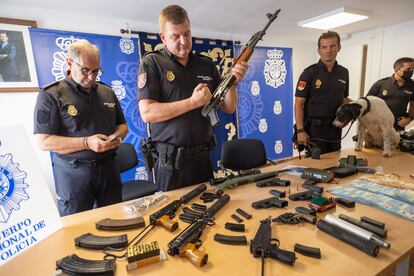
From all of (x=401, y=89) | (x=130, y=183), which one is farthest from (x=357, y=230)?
(x=401, y=89)

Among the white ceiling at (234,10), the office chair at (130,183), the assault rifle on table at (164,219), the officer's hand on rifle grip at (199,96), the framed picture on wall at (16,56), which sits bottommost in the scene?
the office chair at (130,183)

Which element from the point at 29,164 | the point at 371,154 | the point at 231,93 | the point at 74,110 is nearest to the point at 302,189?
the point at 231,93

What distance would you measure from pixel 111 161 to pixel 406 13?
4.57m

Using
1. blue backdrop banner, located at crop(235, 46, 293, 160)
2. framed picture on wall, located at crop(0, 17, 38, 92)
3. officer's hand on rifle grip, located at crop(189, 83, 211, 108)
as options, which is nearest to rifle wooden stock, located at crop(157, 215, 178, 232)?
officer's hand on rifle grip, located at crop(189, 83, 211, 108)

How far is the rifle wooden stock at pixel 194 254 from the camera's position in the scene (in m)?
0.73

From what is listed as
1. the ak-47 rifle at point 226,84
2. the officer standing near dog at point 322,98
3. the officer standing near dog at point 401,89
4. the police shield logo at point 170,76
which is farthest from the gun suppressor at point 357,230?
the officer standing near dog at point 401,89

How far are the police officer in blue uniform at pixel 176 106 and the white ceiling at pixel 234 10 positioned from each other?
156 centimetres

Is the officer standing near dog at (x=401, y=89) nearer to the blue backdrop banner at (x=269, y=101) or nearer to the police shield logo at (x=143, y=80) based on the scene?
the blue backdrop banner at (x=269, y=101)

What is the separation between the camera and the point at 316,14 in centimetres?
338

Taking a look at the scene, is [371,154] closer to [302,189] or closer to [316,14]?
[302,189]

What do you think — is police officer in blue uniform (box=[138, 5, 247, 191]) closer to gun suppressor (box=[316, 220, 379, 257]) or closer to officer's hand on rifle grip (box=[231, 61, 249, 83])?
officer's hand on rifle grip (box=[231, 61, 249, 83])

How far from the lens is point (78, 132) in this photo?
159 cm

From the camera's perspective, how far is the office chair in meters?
2.43

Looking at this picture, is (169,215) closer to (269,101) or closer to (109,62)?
(109,62)
